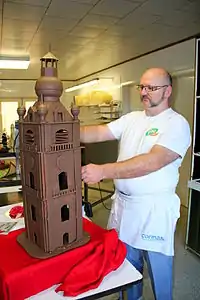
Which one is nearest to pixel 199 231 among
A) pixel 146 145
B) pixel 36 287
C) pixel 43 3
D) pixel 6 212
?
pixel 146 145

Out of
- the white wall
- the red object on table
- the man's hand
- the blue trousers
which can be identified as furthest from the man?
the white wall

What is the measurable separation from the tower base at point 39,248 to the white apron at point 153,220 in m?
0.52

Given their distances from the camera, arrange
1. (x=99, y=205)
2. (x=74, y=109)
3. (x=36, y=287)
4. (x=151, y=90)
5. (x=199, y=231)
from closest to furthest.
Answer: (x=36, y=287) < (x=74, y=109) < (x=151, y=90) < (x=199, y=231) < (x=99, y=205)

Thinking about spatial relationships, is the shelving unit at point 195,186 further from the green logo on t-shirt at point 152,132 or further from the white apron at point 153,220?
the green logo on t-shirt at point 152,132

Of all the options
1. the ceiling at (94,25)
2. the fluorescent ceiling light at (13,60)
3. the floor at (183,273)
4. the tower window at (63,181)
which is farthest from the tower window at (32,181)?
the fluorescent ceiling light at (13,60)

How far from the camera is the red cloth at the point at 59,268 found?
96cm

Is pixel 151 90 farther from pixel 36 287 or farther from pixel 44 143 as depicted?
pixel 36 287

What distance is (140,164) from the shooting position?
1.34 meters

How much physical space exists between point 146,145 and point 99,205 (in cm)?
313

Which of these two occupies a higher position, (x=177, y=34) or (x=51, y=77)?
(x=177, y=34)

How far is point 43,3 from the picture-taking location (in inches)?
94.2

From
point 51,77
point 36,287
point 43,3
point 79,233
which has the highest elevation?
point 43,3

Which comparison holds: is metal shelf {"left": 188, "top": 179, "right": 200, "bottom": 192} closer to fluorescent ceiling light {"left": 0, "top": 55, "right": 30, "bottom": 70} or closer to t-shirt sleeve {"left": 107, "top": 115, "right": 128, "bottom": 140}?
t-shirt sleeve {"left": 107, "top": 115, "right": 128, "bottom": 140}

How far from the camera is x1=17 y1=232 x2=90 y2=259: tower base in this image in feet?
3.50
